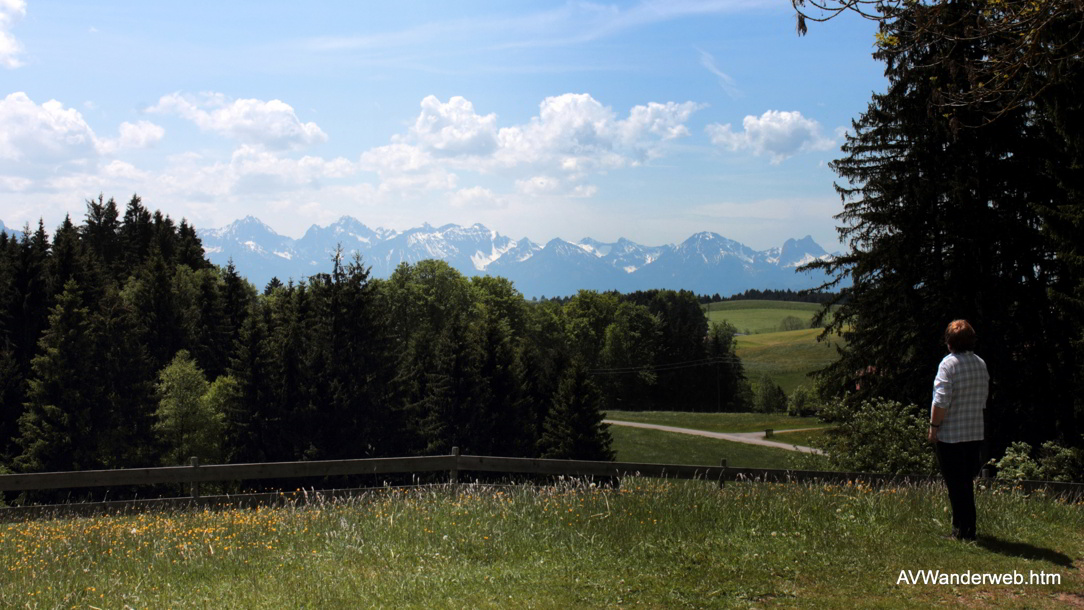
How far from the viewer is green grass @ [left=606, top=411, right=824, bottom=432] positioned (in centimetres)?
7462

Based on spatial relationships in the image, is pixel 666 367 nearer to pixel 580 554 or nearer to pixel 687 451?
pixel 687 451

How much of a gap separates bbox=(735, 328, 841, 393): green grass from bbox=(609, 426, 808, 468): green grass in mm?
66413

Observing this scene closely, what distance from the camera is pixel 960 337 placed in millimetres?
7355

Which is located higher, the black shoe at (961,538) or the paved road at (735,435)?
the black shoe at (961,538)

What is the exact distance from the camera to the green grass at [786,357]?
138375 millimetres

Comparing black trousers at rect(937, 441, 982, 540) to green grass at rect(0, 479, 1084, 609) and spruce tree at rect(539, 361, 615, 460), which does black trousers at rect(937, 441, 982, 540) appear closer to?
green grass at rect(0, 479, 1084, 609)

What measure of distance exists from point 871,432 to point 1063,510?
12.1m

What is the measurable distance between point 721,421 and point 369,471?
227 feet

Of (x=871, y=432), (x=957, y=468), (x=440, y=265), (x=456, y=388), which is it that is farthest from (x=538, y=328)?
(x=957, y=468)

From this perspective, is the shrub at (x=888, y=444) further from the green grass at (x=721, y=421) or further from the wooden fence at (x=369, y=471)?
the green grass at (x=721, y=421)

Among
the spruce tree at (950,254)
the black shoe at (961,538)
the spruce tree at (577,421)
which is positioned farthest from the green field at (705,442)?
the black shoe at (961,538)

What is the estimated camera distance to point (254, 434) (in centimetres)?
4850

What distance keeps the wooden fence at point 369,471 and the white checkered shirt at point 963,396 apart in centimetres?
367

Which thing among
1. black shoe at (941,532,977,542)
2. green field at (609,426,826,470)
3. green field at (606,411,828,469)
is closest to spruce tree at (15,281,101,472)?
green field at (606,411,828,469)
